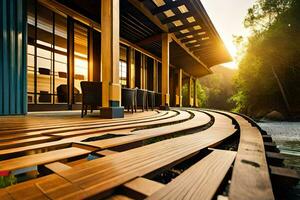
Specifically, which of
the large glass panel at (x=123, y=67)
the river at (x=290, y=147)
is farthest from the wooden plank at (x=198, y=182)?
the large glass panel at (x=123, y=67)

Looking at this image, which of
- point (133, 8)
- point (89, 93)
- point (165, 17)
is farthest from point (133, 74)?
point (89, 93)

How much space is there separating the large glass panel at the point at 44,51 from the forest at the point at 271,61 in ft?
37.1

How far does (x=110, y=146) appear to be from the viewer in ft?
3.84

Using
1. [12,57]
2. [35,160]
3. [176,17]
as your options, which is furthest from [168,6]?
[35,160]

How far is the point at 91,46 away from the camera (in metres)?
6.61

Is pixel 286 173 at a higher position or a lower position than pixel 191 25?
lower

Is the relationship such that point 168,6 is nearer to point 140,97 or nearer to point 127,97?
point 140,97

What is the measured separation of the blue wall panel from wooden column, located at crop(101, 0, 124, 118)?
1699 millimetres

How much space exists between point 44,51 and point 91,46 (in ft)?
5.00

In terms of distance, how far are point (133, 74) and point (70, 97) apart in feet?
13.5

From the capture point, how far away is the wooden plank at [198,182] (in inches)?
22.0

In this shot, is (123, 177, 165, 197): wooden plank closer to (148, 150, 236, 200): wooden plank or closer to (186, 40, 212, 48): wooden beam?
(148, 150, 236, 200): wooden plank

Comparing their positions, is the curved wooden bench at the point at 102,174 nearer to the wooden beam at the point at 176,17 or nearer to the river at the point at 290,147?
the river at the point at 290,147

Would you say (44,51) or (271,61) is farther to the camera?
→ (271,61)
